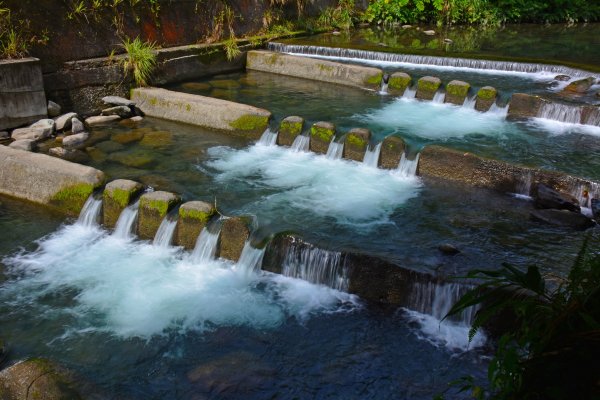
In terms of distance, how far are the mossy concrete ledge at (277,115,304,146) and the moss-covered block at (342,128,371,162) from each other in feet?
3.27

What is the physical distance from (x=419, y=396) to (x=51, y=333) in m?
3.55

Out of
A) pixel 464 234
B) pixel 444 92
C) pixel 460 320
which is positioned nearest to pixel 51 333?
pixel 460 320

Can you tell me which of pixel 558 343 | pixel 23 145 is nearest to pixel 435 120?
pixel 23 145

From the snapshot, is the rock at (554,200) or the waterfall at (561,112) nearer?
the rock at (554,200)

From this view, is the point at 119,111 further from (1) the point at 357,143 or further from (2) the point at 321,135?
(1) the point at 357,143

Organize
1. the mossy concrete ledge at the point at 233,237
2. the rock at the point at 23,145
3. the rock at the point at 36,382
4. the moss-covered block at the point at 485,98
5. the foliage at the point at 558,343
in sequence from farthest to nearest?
the moss-covered block at the point at 485,98 → the rock at the point at 23,145 → the mossy concrete ledge at the point at 233,237 → the rock at the point at 36,382 → the foliage at the point at 558,343

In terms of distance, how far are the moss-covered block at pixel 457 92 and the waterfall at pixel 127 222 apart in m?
7.16

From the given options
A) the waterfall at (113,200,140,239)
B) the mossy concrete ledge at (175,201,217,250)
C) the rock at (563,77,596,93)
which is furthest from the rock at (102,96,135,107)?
the rock at (563,77,596,93)

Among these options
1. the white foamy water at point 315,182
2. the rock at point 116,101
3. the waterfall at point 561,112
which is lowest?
the white foamy water at point 315,182

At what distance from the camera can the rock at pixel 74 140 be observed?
9211 millimetres


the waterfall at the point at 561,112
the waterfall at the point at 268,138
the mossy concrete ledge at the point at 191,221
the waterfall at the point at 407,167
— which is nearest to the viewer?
the mossy concrete ledge at the point at 191,221

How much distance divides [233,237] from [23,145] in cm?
455

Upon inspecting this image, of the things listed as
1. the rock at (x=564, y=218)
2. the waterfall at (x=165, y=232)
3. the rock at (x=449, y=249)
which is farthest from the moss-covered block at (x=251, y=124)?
the rock at (x=564, y=218)

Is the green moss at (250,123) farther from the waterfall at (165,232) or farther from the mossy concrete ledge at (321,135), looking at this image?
the waterfall at (165,232)
